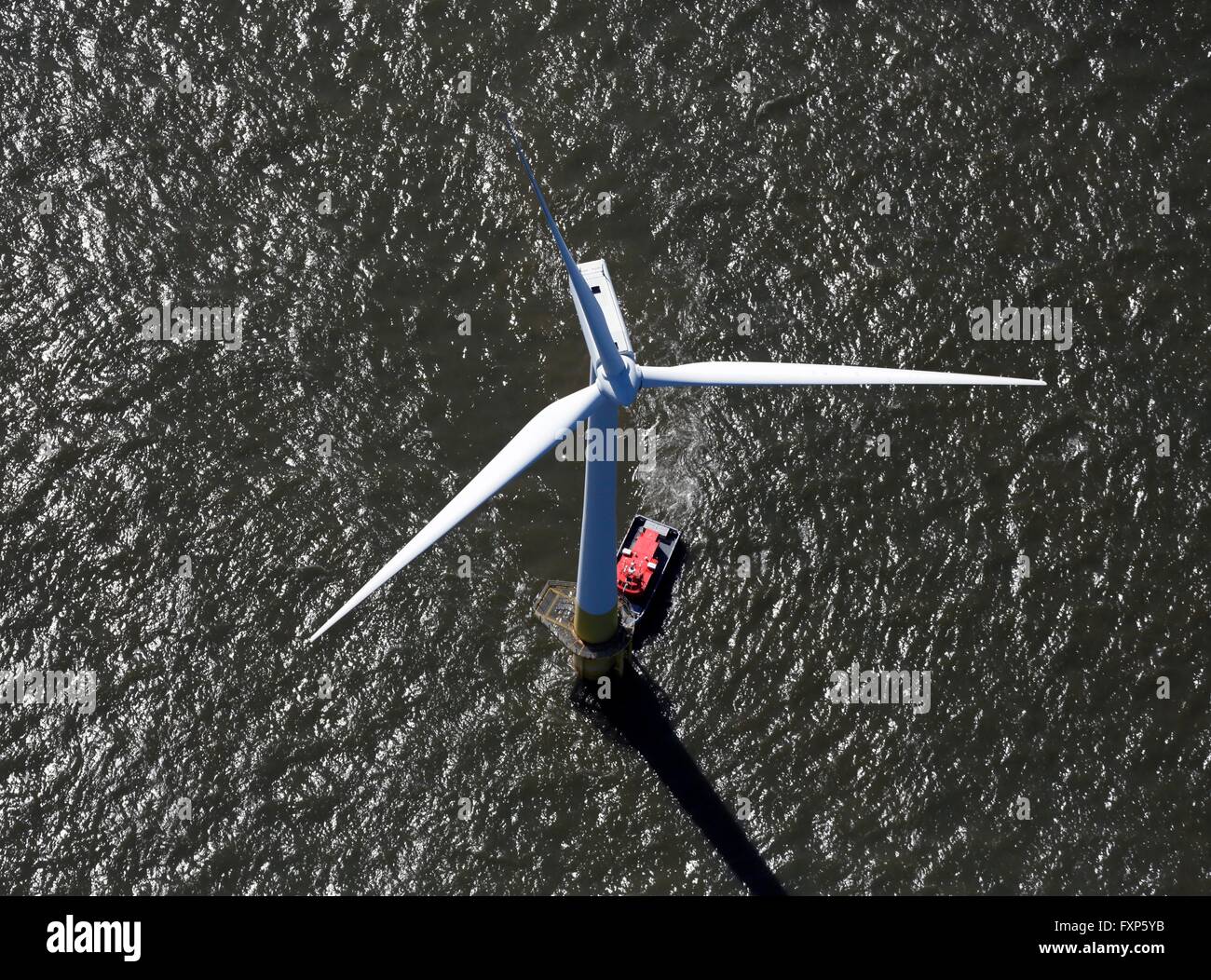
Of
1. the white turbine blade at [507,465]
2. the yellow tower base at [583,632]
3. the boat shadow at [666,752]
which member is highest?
the white turbine blade at [507,465]

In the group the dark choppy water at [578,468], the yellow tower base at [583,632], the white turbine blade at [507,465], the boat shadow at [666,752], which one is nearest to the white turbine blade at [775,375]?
the white turbine blade at [507,465]

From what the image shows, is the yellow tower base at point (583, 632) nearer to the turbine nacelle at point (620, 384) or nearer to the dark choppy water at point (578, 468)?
the dark choppy water at point (578, 468)

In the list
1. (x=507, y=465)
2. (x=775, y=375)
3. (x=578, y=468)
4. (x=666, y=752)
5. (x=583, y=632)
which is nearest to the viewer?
(x=507, y=465)

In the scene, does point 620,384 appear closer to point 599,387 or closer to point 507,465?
point 599,387

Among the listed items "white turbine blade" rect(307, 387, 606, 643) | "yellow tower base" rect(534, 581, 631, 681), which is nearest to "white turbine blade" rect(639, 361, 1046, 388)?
"white turbine blade" rect(307, 387, 606, 643)

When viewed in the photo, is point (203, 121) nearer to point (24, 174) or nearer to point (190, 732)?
point (24, 174)

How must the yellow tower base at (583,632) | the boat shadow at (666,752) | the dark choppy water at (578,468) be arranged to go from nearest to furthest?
the boat shadow at (666,752), the dark choppy water at (578,468), the yellow tower base at (583,632)

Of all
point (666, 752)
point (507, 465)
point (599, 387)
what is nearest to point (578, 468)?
point (666, 752)
